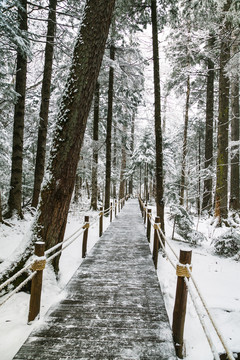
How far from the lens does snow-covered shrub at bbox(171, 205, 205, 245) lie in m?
8.74

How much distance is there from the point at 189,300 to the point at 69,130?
4970 millimetres

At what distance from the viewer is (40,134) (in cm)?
942

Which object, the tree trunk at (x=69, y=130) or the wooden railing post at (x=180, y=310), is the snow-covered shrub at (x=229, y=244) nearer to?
the wooden railing post at (x=180, y=310)

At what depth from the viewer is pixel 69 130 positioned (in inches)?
164

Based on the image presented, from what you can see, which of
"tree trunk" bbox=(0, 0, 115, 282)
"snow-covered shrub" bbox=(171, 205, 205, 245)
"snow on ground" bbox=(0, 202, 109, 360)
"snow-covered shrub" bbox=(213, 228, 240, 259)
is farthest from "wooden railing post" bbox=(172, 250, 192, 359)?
"snow-covered shrub" bbox=(171, 205, 205, 245)

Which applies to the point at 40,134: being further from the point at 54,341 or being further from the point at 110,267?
the point at 54,341

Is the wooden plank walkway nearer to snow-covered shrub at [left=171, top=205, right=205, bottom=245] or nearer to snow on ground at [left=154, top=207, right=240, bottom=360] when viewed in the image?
snow on ground at [left=154, top=207, right=240, bottom=360]

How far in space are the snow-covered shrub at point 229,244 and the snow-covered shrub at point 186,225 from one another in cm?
91

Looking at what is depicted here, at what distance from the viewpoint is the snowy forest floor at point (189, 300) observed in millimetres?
2902

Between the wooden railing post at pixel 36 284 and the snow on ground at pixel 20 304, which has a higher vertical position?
the wooden railing post at pixel 36 284

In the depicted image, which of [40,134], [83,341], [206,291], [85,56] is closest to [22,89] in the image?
[40,134]

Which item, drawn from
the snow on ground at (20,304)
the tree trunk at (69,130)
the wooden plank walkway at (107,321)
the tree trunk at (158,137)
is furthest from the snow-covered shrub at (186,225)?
the tree trunk at (69,130)

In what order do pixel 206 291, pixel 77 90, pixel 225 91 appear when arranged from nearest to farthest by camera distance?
1. pixel 77 90
2. pixel 206 291
3. pixel 225 91

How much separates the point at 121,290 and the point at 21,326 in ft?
5.81
